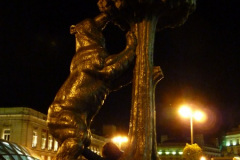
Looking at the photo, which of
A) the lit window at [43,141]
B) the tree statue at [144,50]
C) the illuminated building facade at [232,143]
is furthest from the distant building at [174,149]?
the tree statue at [144,50]

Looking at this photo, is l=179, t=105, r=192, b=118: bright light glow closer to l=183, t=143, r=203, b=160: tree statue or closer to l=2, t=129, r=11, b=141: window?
l=183, t=143, r=203, b=160: tree statue

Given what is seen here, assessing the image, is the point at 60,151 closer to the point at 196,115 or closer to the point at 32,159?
the point at 196,115

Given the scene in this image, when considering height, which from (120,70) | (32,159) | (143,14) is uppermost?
(143,14)

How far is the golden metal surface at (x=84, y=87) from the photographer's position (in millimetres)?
4043

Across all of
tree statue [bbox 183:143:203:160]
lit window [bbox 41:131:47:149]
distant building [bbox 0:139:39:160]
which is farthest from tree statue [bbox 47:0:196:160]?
lit window [bbox 41:131:47:149]

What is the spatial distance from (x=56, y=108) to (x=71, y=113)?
226 mm

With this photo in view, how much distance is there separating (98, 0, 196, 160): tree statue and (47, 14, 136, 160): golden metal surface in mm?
367

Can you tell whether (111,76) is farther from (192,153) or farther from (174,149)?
(174,149)

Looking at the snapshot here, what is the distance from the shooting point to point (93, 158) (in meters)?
4.69

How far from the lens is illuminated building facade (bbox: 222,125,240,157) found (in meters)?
84.9

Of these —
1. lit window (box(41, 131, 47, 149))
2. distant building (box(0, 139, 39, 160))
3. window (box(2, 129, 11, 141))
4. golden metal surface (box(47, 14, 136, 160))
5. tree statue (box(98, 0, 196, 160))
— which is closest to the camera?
golden metal surface (box(47, 14, 136, 160))

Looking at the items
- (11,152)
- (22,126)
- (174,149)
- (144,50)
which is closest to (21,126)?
(22,126)

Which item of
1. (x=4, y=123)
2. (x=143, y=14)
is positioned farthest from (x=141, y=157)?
(x=4, y=123)

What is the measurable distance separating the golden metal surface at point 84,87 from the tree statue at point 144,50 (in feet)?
1.20
